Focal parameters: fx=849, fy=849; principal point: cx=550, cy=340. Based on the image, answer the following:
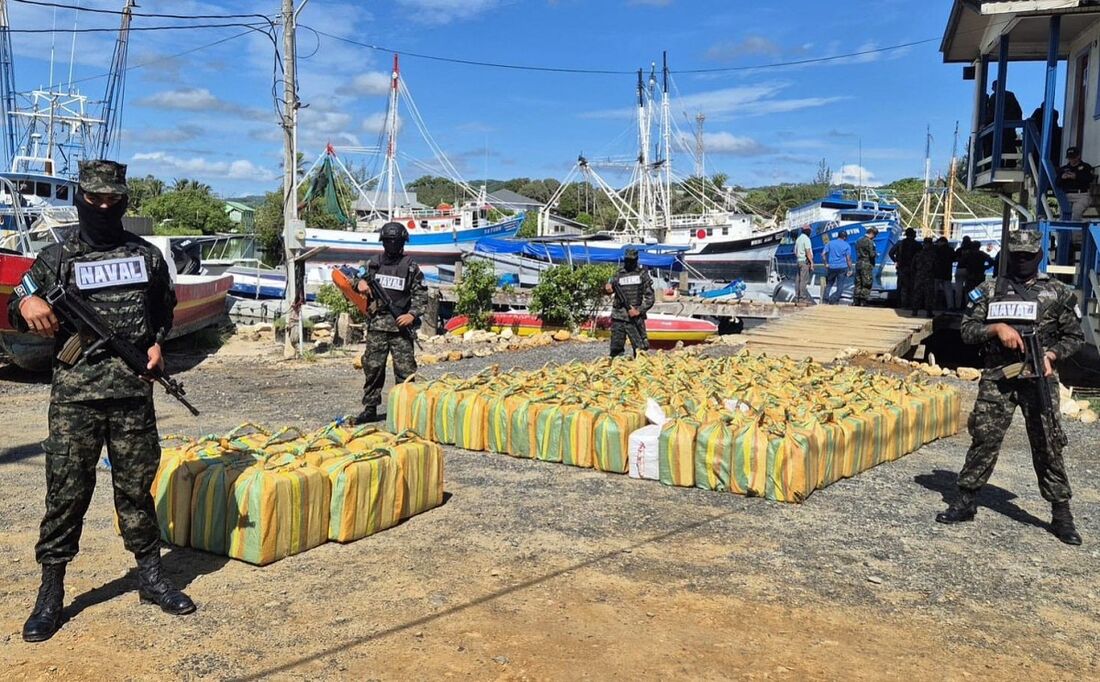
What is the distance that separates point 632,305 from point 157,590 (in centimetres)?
881

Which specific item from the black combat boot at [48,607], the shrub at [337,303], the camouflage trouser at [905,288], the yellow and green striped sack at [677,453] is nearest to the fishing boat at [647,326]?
the shrub at [337,303]

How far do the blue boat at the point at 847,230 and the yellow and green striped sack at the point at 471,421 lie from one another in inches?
569

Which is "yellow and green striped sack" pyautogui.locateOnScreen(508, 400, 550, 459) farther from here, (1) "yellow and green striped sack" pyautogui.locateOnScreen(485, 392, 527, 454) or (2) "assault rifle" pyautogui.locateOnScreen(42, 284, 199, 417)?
(2) "assault rifle" pyautogui.locateOnScreen(42, 284, 199, 417)

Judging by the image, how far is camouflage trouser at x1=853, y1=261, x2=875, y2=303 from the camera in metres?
18.4

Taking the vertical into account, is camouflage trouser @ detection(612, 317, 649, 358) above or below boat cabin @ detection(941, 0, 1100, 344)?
below

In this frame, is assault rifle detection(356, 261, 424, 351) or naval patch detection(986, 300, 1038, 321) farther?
assault rifle detection(356, 261, 424, 351)

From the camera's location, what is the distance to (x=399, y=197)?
160 feet

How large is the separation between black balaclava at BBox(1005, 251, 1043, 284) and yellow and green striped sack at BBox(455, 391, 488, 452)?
421 cm

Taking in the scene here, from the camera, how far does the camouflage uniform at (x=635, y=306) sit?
1217cm

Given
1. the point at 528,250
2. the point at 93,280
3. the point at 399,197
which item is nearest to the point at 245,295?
the point at 528,250

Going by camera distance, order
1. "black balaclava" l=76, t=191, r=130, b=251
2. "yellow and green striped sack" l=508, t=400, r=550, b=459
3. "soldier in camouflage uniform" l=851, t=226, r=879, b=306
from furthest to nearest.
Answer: "soldier in camouflage uniform" l=851, t=226, r=879, b=306, "yellow and green striped sack" l=508, t=400, r=550, b=459, "black balaclava" l=76, t=191, r=130, b=251

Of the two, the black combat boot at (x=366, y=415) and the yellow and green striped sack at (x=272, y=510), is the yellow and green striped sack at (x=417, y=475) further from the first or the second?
the black combat boot at (x=366, y=415)

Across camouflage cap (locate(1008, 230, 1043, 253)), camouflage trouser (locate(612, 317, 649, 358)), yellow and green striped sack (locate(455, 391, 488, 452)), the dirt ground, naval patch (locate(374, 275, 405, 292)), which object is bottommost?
the dirt ground

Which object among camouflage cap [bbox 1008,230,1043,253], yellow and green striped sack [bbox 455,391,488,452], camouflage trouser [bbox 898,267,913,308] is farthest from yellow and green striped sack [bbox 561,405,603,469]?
camouflage trouser [bbox 898,267,913,308]
